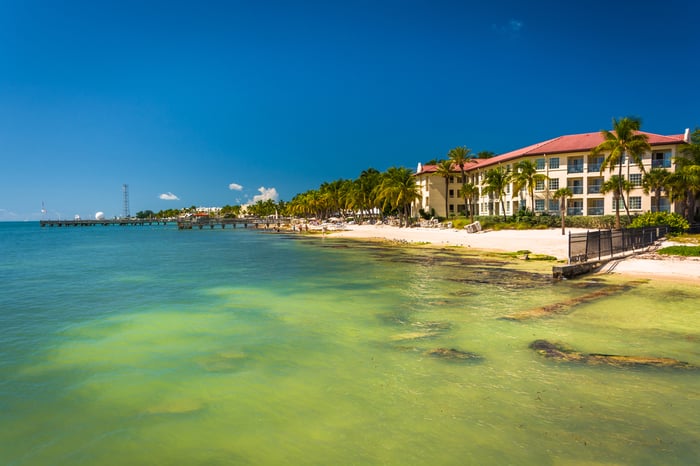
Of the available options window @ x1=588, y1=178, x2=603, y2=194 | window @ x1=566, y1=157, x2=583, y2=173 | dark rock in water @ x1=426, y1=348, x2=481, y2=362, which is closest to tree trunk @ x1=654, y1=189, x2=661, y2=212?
window @ x1=588, y1=178, x2=603, y2=194

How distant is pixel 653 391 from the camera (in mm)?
8367

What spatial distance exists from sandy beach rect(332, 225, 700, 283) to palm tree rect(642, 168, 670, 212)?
9.84 meters

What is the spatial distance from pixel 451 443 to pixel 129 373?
7531mm

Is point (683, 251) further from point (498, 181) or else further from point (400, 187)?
point (400, 187)

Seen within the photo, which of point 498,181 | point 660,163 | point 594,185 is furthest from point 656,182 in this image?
point 498,181

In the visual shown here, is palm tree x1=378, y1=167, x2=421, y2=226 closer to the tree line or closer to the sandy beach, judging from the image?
the tree line

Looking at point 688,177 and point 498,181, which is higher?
point 498,181

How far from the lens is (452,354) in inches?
425

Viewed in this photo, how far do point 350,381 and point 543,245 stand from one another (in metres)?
33.5

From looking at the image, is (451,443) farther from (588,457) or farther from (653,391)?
(653,391)

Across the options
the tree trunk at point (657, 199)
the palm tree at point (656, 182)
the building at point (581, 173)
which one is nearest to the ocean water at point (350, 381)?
the palm tree at point (656, 182)

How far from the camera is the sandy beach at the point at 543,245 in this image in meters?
22.0

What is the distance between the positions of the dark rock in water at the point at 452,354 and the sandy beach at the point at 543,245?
16385mm

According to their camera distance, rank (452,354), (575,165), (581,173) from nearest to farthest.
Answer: (452,354) → (581,173) → (575,165)
